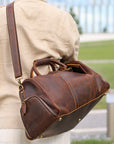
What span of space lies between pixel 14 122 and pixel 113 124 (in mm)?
2662

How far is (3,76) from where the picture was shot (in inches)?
56.2

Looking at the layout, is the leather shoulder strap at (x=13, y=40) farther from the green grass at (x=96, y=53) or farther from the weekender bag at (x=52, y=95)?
the green grass at (x=96, y=53)

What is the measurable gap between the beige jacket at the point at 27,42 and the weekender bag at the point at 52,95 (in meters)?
0.04

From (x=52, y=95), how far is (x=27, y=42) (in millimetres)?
329

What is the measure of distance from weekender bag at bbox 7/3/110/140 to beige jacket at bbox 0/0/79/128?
0.04 meters

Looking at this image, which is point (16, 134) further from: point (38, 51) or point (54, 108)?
point (38, 51)

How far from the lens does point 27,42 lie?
4.72 ft

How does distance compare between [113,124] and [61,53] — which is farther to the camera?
[113,124]

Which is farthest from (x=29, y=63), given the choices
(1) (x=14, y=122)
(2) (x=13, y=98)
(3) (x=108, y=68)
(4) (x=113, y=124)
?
(3) (x=108, y=68)

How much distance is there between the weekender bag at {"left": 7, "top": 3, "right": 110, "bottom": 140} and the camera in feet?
4.11

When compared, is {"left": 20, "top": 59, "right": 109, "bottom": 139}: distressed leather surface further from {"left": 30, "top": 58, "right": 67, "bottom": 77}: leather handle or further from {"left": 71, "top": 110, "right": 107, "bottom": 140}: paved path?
{"left": 71, "top": 110, "right": 107, "bottom": 140}: paved path

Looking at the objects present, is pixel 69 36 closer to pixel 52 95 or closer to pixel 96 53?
pixel 52 95

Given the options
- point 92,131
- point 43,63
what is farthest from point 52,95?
point 92,131

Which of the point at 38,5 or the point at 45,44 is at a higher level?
the point at 38,5
